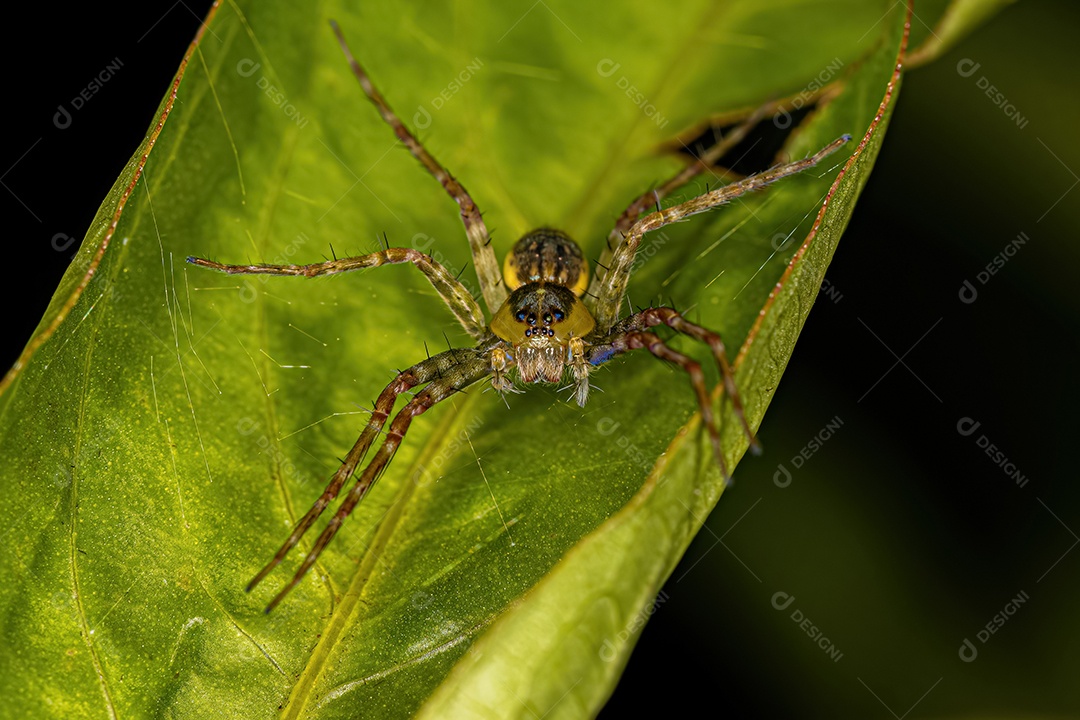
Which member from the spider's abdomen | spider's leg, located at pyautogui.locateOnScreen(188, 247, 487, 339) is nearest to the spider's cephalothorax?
the spider's abdomen

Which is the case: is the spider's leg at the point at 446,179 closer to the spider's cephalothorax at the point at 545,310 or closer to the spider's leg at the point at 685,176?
the spider's cephalothorax at the point at 545,310

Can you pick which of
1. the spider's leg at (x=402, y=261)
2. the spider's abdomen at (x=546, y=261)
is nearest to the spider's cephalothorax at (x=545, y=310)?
the spider's abdomen at (x=546, y=261)

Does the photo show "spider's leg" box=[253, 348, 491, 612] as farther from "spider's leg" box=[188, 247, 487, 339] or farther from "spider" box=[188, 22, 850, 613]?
"spider's leg" box=[188, 247, 487, 339]

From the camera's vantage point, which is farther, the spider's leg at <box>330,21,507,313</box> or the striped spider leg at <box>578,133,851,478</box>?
the spider's leg at <box>330,21,507,313</box>

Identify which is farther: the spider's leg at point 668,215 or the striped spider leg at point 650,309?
the spider's leg at point 668,215

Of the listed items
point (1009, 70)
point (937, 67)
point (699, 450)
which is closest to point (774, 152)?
point (937, 67)

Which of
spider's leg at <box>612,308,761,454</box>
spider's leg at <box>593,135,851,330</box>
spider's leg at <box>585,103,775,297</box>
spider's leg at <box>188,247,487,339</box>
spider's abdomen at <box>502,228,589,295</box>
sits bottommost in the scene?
spider's leg at <box>612,308,761,454</box>

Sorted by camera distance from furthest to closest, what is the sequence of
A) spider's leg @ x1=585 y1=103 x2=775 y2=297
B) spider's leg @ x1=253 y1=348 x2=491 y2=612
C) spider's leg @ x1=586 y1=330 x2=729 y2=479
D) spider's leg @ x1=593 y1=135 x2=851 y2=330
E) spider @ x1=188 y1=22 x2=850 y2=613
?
spider's leg @ x1=585 y1=103 x2=775 y2=297, spider's leg @ x1=593 y1=135 x2=851 y2=330, spider @ x1=188 y1=22 x2=850 y2=613, spider's leg @ x1=253 y1=348 x2=491 y2=612, spider's leg @ x1=586 y1=330 x2=729 y2=479

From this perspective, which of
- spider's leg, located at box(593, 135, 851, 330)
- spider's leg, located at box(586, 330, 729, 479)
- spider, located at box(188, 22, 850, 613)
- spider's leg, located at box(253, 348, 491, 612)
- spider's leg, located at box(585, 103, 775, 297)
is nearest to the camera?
spider's leg, located at box(586, 330, 729, 479)
